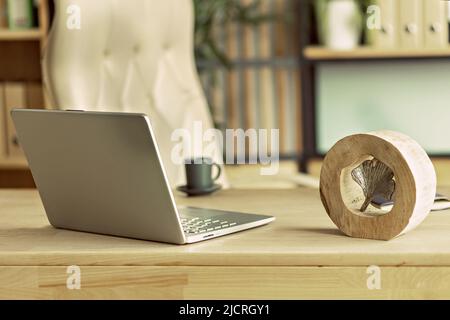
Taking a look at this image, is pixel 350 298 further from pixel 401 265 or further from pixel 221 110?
pixel 221 110

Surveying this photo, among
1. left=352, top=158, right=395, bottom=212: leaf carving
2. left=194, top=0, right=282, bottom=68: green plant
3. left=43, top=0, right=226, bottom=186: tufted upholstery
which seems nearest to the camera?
left=352, top=158, right=395, bottom=212: leaf carving

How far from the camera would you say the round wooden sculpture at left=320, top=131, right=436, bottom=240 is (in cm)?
140

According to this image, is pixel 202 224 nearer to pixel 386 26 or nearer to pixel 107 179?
pixel 107 179

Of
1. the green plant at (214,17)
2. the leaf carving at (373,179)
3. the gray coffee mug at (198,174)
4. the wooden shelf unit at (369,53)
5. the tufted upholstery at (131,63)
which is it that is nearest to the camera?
the leaf carving at (373,179)

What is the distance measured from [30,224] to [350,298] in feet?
2.04

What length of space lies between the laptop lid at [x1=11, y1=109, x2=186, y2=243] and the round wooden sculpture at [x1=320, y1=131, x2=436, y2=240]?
0.27 meters

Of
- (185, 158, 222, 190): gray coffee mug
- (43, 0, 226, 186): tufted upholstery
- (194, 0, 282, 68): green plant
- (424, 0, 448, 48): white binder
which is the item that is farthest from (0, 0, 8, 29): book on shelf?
(185, 158, 222, 190): gray coffee mug

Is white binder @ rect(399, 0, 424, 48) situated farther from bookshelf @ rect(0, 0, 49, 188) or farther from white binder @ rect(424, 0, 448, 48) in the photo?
bookshelf @ rect(0, 0, 49, 188)

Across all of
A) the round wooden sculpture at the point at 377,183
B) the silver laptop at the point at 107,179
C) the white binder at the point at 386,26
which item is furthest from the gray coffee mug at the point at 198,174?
the white binder at the point at 386,26

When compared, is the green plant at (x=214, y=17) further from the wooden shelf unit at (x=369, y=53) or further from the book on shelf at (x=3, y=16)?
the book on shelf at (x=3, y=16)

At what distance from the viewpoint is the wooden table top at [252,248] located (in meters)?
1.34

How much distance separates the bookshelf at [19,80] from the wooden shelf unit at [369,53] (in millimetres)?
1070

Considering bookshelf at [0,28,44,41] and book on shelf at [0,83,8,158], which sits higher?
bookshelf at [0,28,44,41]

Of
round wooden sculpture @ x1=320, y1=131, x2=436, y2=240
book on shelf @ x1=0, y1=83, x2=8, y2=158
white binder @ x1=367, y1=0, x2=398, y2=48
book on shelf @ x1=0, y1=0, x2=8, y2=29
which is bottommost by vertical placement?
book on shelf @ x1=0, y1=83, x2=8, y2=158
